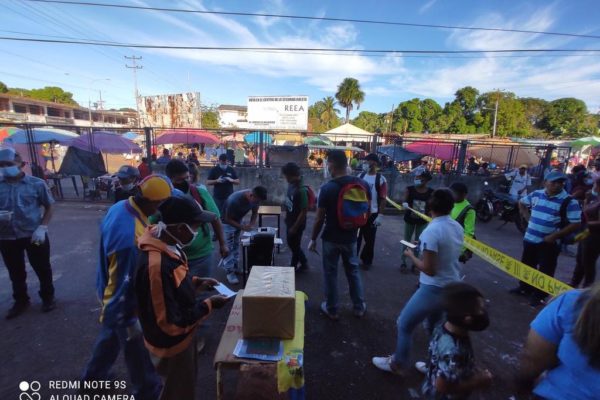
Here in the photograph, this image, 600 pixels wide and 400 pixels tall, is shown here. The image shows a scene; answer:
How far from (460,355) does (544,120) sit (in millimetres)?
69126

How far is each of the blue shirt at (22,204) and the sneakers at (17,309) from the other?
0.90 metres

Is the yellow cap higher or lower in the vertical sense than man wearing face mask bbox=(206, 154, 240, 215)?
higher

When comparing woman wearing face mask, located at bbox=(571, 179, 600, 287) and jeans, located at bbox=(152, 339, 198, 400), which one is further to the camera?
woman wearing face mask, located at bbox=(571, 179, 600, 287)

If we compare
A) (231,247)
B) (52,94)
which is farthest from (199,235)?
(52,94)

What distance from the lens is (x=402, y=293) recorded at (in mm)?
4469

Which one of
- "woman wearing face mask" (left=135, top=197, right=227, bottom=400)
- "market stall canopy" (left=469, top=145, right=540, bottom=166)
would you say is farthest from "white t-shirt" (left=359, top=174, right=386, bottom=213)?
"market stall canopy" (left=469, top=145, right=540, bottom=166)

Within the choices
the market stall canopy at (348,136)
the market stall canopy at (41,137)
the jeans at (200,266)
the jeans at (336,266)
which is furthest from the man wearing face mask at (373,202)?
the market stall canopy at (41,137)

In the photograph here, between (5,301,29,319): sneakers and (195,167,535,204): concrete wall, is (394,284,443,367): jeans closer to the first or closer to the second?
(5,301,29,319): sneakers

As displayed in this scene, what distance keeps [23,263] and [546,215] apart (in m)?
6.90

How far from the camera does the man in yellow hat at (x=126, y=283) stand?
2.15 metres

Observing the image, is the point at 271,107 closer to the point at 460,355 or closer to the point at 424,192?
the point at 424,192

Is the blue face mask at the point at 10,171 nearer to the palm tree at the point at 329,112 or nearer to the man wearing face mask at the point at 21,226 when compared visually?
the man wearing face mask at the point at 21,226

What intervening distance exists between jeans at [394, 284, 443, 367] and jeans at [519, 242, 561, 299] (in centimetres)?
279

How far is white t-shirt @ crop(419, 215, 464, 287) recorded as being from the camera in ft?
7.83
